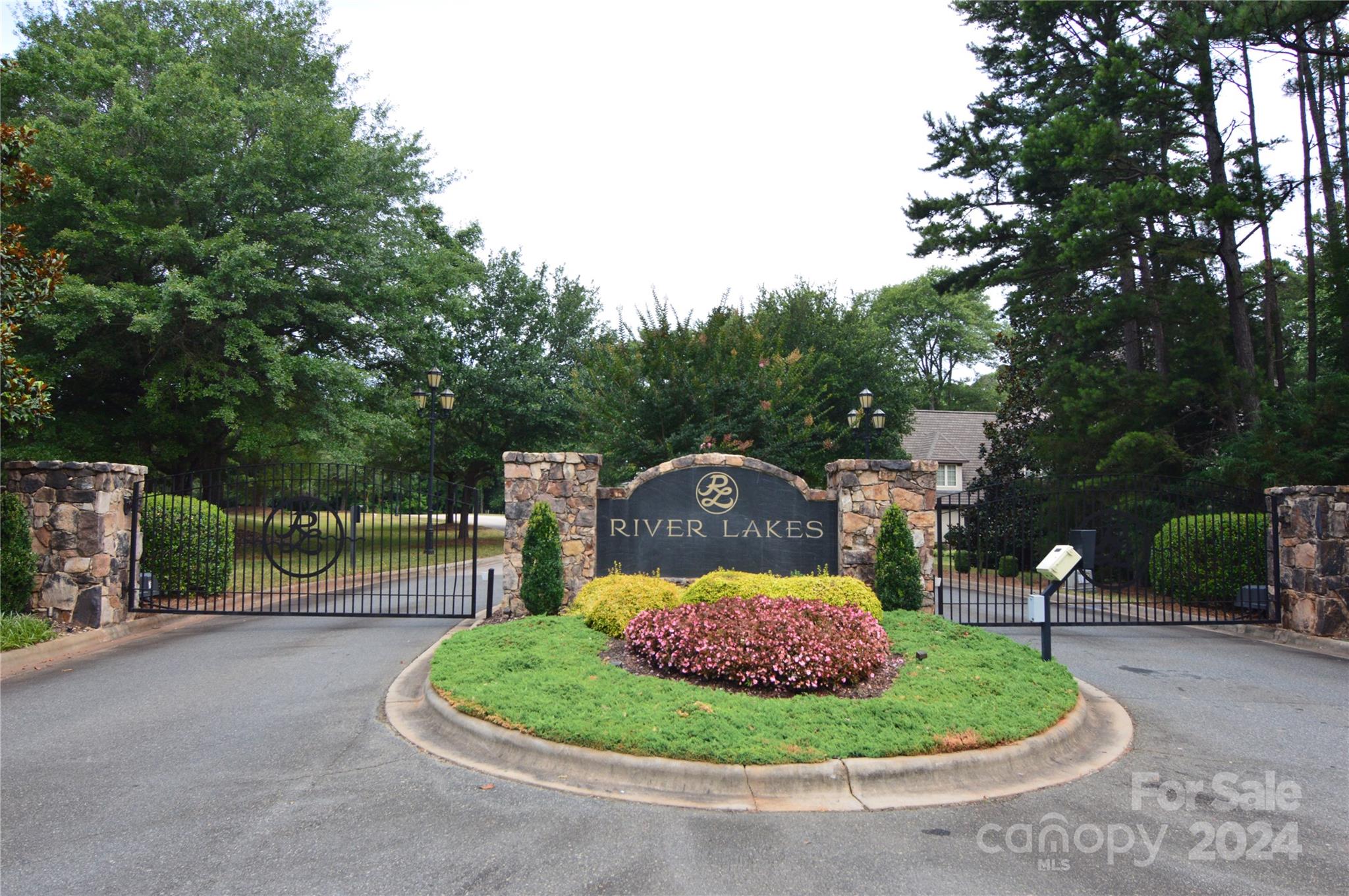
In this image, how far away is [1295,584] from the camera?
33.2 feet

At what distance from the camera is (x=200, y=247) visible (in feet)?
48.8

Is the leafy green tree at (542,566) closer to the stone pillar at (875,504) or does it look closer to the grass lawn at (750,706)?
the grass lawn at (750,706)

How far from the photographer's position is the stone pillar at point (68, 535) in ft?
30.7

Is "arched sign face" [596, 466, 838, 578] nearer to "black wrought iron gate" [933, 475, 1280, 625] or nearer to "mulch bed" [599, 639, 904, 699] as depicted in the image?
"black wrought iron gate" [933, 475, 1280, 625]

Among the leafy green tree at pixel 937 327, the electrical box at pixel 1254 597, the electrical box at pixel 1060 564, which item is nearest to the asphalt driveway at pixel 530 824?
the electrical box at pixel 1060 564

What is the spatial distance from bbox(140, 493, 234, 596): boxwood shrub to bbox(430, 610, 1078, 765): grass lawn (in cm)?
615

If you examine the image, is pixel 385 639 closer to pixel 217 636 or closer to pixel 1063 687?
pixel 217 636

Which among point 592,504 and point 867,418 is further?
point 867,418

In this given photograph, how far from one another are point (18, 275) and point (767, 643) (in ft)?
30.7

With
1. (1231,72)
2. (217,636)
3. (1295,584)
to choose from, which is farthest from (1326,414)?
(217,636)

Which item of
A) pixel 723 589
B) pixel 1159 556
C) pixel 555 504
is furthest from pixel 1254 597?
pixel 555 504

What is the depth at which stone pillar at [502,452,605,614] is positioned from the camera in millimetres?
10273

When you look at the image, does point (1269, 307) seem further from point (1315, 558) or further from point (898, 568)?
point (898, 568)

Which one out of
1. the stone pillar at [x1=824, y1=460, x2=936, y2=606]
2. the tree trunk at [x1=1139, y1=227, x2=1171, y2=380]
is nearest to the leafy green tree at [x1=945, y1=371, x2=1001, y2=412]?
the tree trunk at [x1=1139, y1=227, x2=1171, y2=380]
